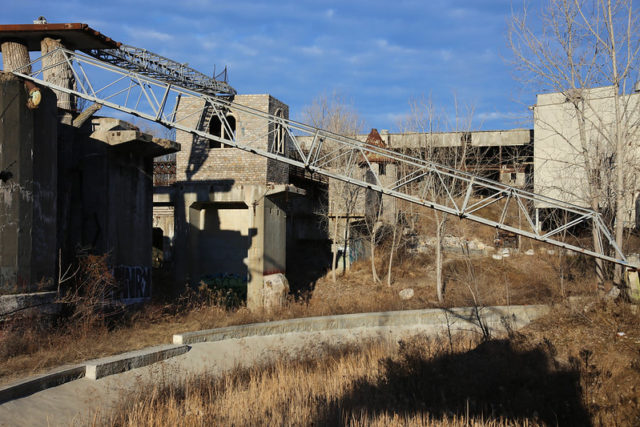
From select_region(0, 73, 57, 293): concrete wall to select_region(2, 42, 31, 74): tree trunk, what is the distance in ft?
29.3

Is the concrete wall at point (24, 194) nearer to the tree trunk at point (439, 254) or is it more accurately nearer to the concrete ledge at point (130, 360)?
the concrete ledge at point (130, 360)

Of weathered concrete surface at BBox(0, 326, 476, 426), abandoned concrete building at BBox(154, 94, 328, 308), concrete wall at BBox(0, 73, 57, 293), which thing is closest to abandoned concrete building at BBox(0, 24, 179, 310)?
concrete wall at BBox(0, 73, 57, 293)

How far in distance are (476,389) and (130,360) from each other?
18.4 feet

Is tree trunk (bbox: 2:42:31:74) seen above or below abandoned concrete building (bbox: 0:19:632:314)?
above

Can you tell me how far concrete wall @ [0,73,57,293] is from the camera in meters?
10.4

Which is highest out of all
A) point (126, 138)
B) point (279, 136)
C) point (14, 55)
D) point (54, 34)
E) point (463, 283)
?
point (54, 34)

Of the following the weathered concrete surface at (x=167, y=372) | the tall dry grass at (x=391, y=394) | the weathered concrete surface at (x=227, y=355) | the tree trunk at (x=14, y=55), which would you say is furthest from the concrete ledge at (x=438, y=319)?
the tree trunk at (x=14, y=55)

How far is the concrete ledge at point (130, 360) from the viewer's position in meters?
8.61

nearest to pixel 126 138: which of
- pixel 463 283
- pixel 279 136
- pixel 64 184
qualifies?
pixel 64 184

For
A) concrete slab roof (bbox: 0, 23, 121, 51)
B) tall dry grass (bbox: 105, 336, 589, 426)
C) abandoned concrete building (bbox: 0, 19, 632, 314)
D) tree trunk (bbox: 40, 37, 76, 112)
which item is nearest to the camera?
tall dry grass (bbox: 105, 336, 589, 426)

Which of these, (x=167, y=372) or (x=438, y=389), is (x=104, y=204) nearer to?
(x=167, y=372)

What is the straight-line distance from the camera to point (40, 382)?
25.2 feet

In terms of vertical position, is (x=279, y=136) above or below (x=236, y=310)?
above

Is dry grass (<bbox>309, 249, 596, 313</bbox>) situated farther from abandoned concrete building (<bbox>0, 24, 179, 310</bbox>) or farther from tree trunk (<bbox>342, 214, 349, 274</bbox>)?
abandoned concrete building (<bbox>0, 24, 179, 310</bbox>)
